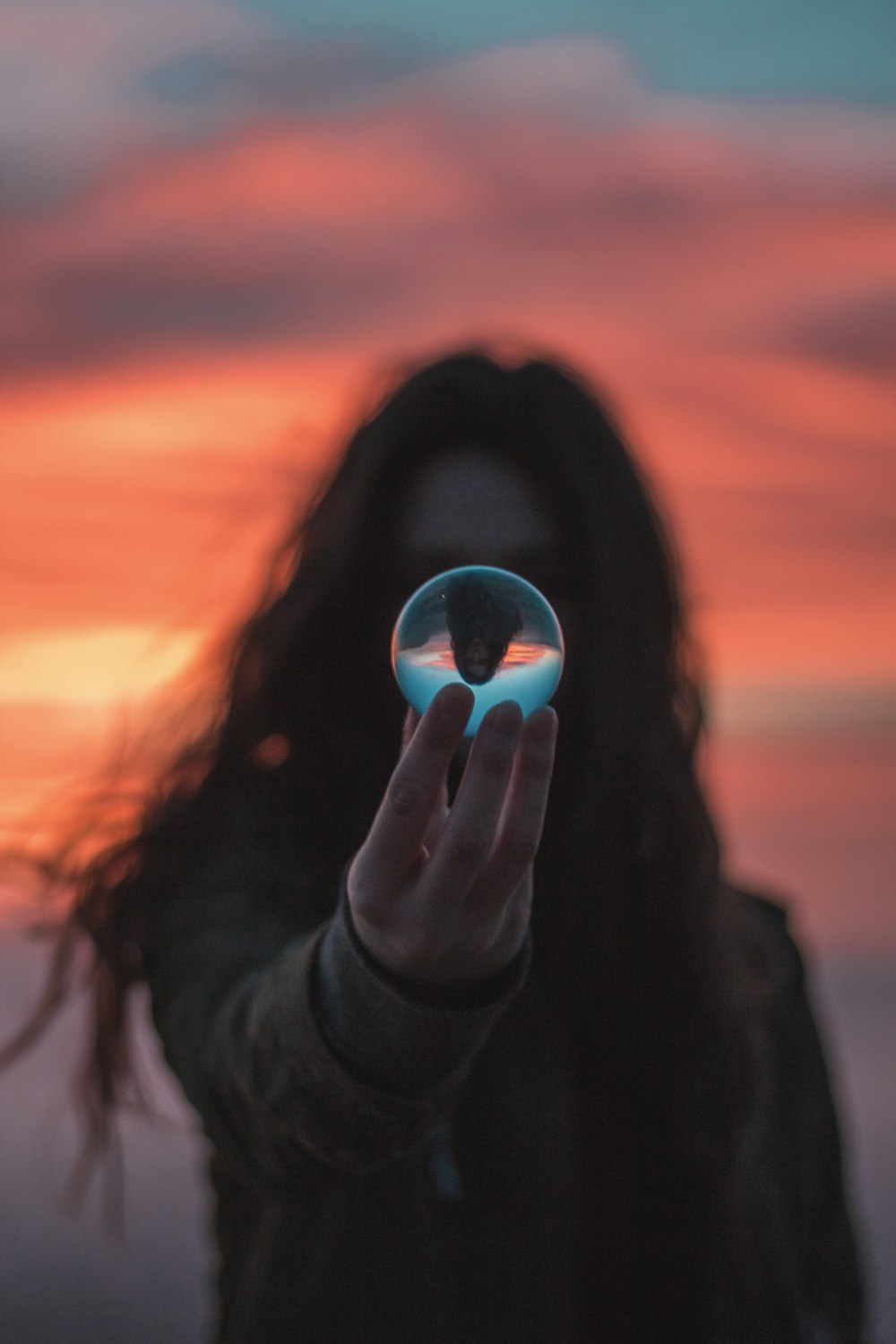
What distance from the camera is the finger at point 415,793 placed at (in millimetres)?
1573

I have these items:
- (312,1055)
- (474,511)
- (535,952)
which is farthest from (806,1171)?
(474,511)

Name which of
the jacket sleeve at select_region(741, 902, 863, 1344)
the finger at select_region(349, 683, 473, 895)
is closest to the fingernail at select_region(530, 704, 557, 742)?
the finger at select_region(349, 683, 473, 895)

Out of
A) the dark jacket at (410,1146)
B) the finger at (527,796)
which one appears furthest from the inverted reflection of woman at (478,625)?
the dark jacket at (410,1146)

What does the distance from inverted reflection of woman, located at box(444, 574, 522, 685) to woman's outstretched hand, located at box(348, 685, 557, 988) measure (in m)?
0.23

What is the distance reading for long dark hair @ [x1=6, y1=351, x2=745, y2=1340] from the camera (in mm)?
2939

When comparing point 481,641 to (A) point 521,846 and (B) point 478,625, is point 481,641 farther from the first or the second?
(A) point 521,846

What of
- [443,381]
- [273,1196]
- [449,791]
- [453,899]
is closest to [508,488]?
[443,381]

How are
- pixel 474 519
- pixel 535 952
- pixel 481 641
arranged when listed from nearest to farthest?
pixel 481 641 < pixel 474 519 < pixel 535 952

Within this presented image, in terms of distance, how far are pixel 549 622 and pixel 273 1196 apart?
127 centimetres

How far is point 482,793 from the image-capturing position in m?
1.62

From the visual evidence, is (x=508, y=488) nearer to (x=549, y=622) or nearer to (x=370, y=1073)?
(x=549, y=622)

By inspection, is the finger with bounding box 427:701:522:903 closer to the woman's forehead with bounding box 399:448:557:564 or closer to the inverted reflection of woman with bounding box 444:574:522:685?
the inverted reflection of woman with bounding box 444:574:522:685

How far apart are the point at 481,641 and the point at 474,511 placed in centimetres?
113

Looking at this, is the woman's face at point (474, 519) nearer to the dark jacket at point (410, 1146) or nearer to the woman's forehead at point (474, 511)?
the woman's forehead at point (474, 511)
